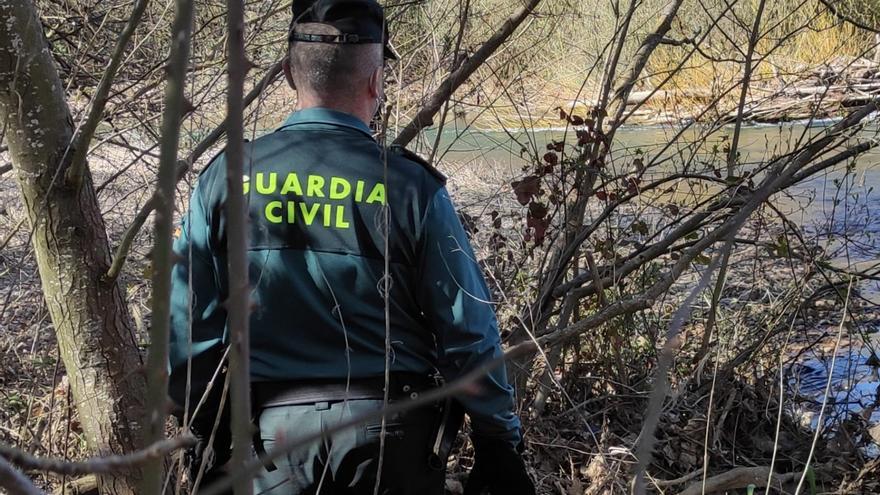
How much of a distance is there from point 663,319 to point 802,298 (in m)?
0.68

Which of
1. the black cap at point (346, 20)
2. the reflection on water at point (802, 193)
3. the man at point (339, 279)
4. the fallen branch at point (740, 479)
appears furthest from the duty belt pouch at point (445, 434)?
the reflection on water at point (802, 193)

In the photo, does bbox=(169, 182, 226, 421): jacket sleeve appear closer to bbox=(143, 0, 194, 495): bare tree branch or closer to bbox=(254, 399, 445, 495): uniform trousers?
bbox=(254, 399, 445, 495): uniform trousers

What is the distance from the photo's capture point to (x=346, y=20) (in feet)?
7.27

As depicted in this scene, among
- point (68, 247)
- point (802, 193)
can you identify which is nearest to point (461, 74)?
point (68, 247)

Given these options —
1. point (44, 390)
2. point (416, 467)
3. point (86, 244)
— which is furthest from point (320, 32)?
point (44, 390)

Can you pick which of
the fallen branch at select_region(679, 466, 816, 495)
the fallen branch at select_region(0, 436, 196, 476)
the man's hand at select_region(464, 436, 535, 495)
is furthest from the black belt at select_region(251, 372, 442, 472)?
the fallen branch at select_region(679, 466, 816, 495)

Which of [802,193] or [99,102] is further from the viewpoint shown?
[802,193]

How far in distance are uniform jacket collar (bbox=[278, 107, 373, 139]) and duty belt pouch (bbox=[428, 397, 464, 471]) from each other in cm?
73

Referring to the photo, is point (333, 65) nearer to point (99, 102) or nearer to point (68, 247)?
point (99, 102)

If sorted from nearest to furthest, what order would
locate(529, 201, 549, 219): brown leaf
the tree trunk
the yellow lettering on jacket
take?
the yellow lettering on jacket
the tree trunk
locate(529, 201, 549, 219): brown leaf

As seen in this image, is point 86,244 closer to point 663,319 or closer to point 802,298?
point 663,319

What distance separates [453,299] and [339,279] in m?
0.28

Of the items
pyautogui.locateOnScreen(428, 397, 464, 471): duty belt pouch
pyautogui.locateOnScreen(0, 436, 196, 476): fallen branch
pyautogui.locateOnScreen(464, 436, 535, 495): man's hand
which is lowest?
pyautogui.locateOnScreen(464, 436, 535, 495): man's hand

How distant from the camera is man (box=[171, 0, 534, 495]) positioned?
2.11 metres
